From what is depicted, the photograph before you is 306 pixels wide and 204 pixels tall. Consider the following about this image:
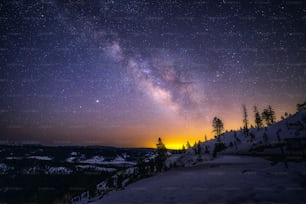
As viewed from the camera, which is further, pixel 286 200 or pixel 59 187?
pixel 59 187

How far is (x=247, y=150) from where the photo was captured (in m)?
73.1

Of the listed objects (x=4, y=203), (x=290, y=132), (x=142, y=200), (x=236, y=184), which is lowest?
(x=4, y=203)

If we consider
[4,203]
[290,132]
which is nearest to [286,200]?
[290,132]

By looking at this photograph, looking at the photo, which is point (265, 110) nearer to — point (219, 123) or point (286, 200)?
point (219, 123)

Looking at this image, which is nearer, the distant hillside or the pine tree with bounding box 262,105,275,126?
the distant hillside

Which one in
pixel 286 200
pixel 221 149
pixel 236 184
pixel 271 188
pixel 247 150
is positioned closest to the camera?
pixel 286 200

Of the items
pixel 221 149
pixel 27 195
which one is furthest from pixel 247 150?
pixel 27 195

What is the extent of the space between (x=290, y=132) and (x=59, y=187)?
511 ft

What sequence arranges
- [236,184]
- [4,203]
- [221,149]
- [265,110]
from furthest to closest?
[4,203], [265,110], [221,149], [236,184]

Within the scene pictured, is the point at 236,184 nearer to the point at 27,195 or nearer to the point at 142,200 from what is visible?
the point at 142,200

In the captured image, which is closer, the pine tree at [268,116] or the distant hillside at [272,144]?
the distant hillside at [272,144]

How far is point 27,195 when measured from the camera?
145 metres

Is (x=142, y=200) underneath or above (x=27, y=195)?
above

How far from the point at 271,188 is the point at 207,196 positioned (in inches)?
190
